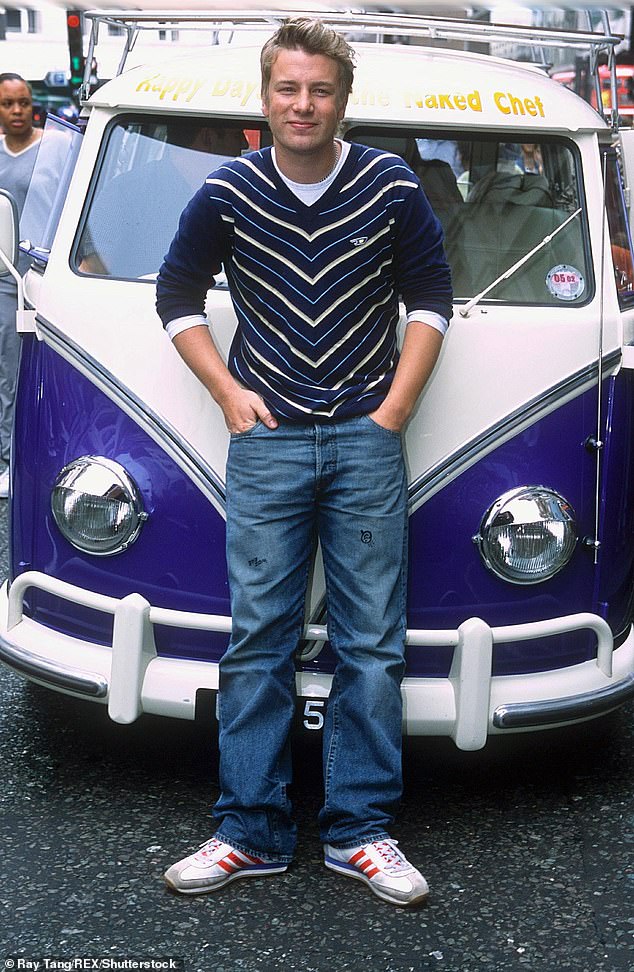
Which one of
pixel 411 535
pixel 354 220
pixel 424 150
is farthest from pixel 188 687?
pixel 424 150

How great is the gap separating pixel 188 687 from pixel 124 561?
15.3 inches

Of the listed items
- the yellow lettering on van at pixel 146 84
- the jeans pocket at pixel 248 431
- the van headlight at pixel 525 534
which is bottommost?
the van headlight at pixel 525 534

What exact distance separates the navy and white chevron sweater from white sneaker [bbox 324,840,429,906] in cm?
109

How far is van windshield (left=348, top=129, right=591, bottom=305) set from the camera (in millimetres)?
4105

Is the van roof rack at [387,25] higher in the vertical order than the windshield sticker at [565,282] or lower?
higher

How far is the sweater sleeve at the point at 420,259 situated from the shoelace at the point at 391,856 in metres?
1.33

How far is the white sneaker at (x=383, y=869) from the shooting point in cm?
340

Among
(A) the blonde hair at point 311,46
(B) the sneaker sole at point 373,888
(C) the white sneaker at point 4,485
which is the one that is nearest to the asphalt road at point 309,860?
(B) the sneaker sole at point 373,888

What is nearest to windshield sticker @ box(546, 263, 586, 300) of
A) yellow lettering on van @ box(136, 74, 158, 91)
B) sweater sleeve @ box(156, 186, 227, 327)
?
sweater sleeve @ box(156, 186, 227, 327)

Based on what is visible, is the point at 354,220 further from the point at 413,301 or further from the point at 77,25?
the point at 77,25

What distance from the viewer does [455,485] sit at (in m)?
3.75

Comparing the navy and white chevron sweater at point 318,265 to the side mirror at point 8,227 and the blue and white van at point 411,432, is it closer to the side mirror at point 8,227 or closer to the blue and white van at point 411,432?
the blue and white van at point 411,432

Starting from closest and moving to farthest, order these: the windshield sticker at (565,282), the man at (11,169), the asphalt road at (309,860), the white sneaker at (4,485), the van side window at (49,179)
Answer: the asphalt road at (309,860) → the windshield sticker at (565,282) → the van side window at (49,179) → the white sneaker at (4,485) → the man at (11,169)

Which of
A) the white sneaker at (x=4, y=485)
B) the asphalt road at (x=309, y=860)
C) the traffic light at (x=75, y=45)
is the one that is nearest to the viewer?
the asphalt road at (x=309, y=860)
